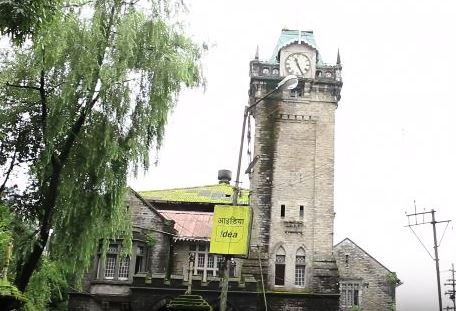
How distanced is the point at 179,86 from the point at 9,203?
243 inches

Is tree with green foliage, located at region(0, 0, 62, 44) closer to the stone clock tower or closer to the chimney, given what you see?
the stone clock tower

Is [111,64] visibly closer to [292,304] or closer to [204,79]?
[204,79]

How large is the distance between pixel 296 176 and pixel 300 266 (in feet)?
14.8

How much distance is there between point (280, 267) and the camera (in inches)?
1192

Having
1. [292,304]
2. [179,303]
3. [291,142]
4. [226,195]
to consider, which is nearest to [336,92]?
[291,142]

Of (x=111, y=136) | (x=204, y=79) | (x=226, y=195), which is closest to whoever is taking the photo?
(x=111, y=136)

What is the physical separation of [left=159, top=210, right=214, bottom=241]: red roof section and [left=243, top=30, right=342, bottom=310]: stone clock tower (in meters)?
2.50

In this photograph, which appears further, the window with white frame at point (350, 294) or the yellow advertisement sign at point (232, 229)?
the window with white frame at point (350, 294)

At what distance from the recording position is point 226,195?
1441 inches

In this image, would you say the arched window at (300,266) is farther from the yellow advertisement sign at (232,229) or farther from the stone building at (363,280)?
the yellow advertisement sign at (232,229)

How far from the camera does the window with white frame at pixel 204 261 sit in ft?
98.9

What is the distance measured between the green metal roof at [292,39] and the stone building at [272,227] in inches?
2.4

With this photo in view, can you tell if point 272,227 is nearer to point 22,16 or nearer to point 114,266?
point 114,266

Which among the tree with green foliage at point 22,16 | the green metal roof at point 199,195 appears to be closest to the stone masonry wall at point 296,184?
the green metal roof at point 199,195
